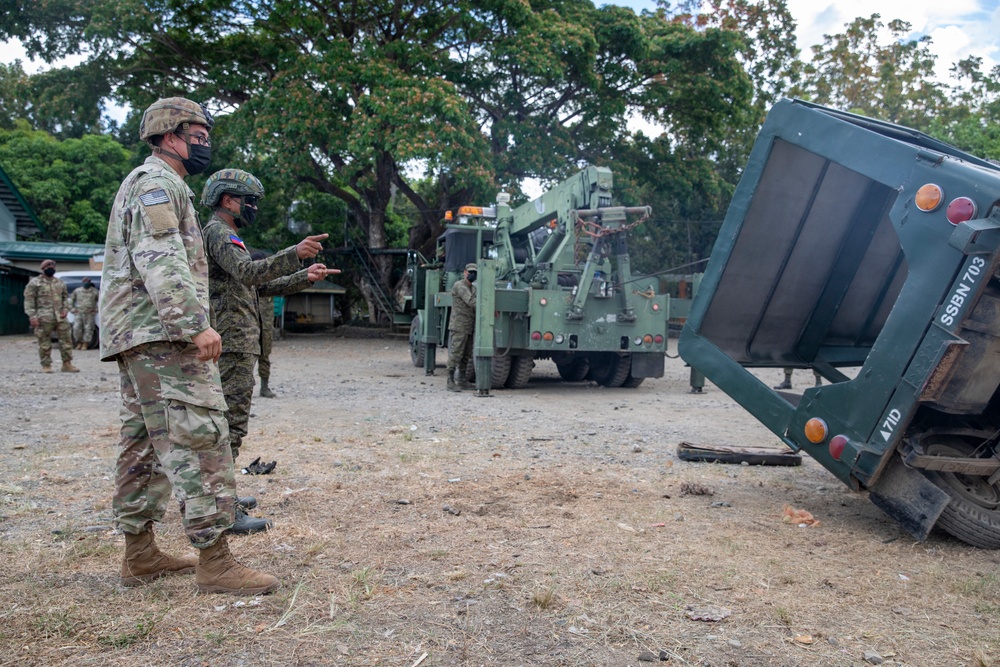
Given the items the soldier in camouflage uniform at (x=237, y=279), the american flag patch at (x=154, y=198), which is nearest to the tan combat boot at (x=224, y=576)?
the soldier in camouflage uniform at (x=237, y=279)

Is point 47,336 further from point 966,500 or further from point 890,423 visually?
point 966,500

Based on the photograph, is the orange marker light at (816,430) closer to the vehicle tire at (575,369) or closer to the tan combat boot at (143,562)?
the tan combat boot at (143,562)

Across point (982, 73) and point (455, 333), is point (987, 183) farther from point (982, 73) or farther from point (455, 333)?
point (982, 73)

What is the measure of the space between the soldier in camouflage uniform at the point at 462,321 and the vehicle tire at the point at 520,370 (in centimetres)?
60

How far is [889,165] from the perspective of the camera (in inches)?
156

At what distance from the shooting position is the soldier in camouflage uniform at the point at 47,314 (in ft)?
40.4

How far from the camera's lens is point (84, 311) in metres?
17.7

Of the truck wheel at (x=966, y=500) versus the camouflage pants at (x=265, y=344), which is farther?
the camouflage pants at (x=265, y=344)

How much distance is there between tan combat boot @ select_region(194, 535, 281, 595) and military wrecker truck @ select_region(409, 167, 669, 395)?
6.93 meters

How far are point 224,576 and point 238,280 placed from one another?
1489 mm

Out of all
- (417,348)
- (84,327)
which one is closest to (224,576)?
(417,348)

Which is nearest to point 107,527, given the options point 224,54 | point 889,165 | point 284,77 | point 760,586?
point 760,586

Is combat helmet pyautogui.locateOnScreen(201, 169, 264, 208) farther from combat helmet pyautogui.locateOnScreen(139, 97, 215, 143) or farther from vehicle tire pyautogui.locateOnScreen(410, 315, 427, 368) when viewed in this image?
vehicle tire pyautogui.locateOnScreen(410, 315, 427, 368)

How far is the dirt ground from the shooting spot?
2.73m
